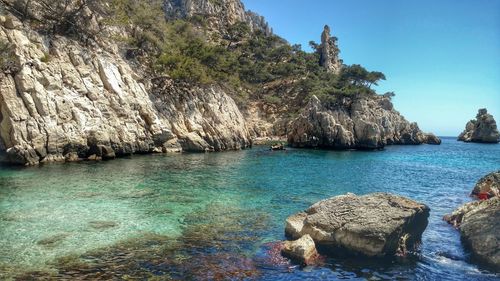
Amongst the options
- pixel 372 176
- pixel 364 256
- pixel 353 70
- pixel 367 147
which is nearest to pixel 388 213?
pixel 364 256

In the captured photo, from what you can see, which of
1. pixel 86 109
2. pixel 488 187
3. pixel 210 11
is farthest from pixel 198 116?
pixel 210 11

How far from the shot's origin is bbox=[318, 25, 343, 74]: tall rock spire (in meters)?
128

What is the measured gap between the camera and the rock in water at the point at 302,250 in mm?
13148

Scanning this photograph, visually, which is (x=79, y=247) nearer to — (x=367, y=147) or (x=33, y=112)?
(x=33, y=112)

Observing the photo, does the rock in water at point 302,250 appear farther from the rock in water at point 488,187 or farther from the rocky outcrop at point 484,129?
the rocky outcrop at point 484,129

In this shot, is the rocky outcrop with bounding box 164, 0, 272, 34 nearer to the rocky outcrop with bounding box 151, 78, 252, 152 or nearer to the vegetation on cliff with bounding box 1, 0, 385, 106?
the vegetation on cliff with bounding box 1, 0, 385, 106

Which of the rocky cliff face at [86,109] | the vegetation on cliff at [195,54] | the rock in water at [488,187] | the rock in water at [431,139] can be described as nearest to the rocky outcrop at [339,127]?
the vegetation on cliff at [195,54]

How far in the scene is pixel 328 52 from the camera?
426 ft

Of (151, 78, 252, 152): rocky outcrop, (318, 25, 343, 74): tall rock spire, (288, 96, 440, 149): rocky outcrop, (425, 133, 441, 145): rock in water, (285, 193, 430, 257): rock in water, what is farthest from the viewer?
(318, 25, 343, 74): tall rock spire

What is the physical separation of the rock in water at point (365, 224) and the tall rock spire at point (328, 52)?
11546 centimetres

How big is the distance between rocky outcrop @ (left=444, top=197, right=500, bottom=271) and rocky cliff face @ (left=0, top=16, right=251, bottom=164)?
3589 cm

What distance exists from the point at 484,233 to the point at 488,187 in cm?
1439

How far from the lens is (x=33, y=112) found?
35.9 meters

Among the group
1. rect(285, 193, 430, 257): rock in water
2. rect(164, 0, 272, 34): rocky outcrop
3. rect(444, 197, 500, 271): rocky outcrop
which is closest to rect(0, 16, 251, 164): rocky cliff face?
rect(285, 193, 430, 257): rock in water
